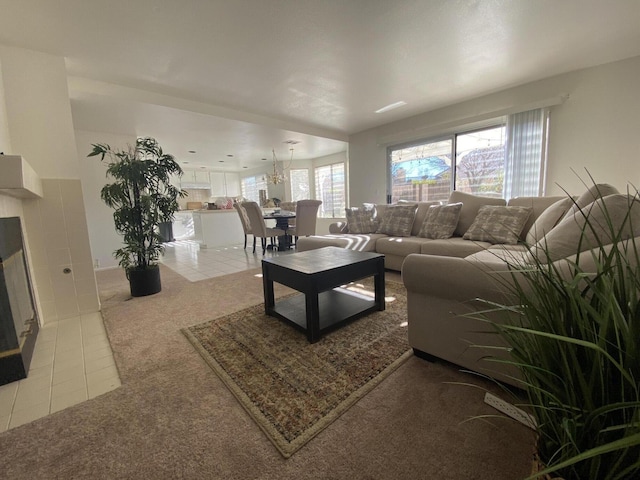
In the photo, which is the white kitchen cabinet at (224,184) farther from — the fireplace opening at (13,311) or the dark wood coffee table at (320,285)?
the dark wood coffee table at (320,285)

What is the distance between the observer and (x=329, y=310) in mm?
2117

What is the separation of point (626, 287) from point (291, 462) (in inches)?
44.0

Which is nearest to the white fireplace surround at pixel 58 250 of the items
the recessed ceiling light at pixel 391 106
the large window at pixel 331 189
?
the recessed ceiling light at pixel 391 106

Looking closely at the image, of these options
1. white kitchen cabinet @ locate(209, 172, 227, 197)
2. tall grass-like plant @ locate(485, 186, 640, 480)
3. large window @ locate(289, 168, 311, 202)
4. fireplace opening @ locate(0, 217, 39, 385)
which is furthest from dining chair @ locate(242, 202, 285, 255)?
white kitchen cabinet @ locate(209, 172, 227, 197)

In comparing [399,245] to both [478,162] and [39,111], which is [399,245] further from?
[39,111]

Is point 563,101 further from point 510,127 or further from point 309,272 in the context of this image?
point 309,272

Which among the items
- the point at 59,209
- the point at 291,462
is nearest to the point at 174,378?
the point at 291,462

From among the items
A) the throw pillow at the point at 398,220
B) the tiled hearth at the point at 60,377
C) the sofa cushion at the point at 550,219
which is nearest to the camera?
the tiled hearth at the point at 60,377

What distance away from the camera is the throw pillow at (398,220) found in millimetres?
3564

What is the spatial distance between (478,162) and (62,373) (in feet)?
17.3

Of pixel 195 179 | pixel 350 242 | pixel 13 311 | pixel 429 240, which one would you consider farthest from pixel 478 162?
pixel 195 179

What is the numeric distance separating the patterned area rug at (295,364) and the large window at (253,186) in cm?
716

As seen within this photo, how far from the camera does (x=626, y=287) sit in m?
0.54

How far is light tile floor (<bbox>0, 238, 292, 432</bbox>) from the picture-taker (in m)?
1.35
